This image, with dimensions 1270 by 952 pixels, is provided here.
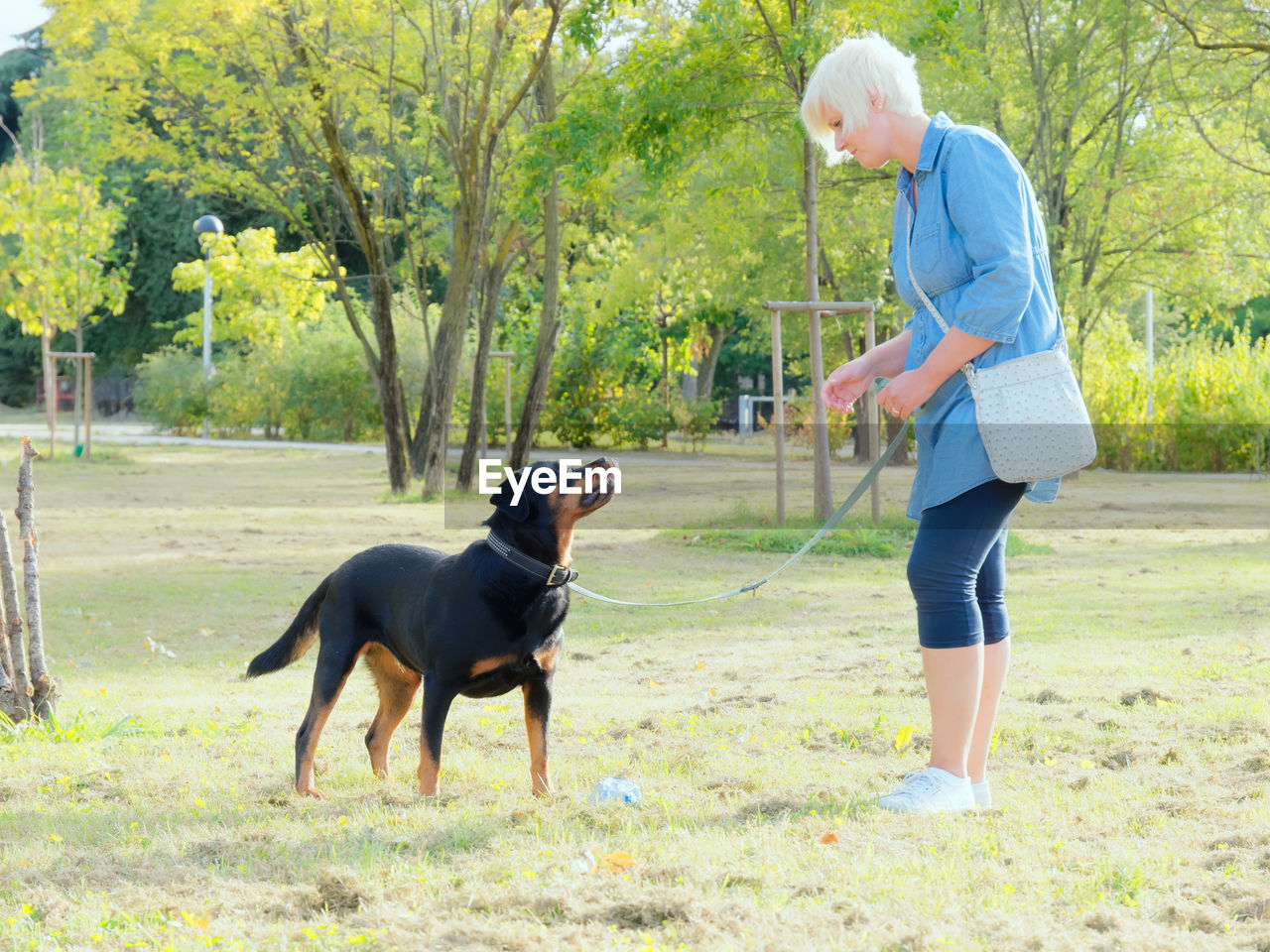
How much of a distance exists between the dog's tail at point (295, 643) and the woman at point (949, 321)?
6.67 feet

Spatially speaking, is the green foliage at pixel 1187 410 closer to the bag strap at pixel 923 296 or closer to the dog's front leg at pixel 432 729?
the bag strap at pixel 923 296

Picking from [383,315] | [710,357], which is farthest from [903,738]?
[710,357]

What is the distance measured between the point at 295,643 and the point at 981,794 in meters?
2.34

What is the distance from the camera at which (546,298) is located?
56.2 ft

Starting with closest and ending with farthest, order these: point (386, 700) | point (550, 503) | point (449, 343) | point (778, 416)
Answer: point (550, 503) → point (386, 700) → point (778, 416) → point (449, 343)

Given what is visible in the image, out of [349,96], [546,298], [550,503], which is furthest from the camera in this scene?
[546,298]

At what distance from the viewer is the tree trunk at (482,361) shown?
17.3 m

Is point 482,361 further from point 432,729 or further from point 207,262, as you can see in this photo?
point 207,262

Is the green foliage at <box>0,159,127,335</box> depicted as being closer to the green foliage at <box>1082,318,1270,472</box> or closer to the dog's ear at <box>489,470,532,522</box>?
the green foliage at <box>1082,318,1270,472</box>

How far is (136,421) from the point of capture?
A: 5128cm


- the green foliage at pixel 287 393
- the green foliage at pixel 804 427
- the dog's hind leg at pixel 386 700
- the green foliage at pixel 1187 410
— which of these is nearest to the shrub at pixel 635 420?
the green foliage at pixel 804 427

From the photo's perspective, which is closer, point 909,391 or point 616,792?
point 909,391

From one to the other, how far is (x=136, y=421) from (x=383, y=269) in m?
37.8

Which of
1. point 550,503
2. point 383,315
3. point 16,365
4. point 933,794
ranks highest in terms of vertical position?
point 16,365
